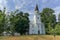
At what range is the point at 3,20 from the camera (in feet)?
139

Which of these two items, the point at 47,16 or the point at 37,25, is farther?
the point at 37,25

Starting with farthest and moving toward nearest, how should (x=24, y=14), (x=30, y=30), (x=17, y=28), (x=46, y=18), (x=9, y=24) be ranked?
(x=30, y=30)
(x=46, y=18)
(x=24, y=14)
(x=17, y=28)
(x=9, y=24)

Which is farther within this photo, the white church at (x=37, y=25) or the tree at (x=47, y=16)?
the white church at (x=37, y=25)

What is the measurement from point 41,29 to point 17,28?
24739 mm

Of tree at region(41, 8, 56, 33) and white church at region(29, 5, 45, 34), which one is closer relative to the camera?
tree at region(41, 8, 56, 33)

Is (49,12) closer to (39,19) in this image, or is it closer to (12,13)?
(39,19)

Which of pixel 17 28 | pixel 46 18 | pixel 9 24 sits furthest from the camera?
pixel 46 18

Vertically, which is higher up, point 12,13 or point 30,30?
point 12,13

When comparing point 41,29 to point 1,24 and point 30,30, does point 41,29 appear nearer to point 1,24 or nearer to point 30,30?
point 30,30

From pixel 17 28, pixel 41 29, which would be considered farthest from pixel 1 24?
pixel 41 29

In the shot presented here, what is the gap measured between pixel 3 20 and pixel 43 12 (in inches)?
1416

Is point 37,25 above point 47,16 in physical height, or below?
below

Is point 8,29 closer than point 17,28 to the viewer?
Yes

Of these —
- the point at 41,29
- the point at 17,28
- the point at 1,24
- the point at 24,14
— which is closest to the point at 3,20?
Answer: the point at 1,24
